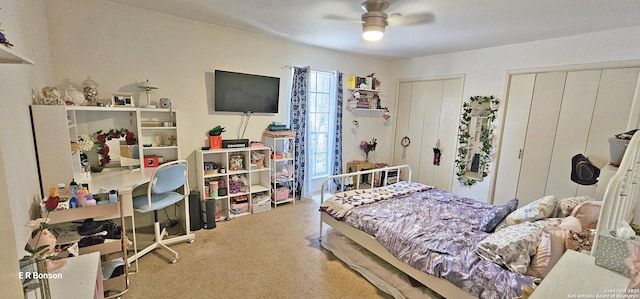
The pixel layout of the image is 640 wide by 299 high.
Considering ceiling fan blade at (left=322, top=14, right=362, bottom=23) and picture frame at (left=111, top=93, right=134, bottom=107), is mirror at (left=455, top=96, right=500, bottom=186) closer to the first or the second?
ceiling fan blade at (left=322, top=14, right=362, bottom=23)

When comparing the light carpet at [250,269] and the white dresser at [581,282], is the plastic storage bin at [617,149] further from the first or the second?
the light carpet at [250,269]

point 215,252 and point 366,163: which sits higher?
point 366,163

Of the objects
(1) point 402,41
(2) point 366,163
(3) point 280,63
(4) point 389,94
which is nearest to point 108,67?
(3) point 280,63

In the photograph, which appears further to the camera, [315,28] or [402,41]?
[402,41]

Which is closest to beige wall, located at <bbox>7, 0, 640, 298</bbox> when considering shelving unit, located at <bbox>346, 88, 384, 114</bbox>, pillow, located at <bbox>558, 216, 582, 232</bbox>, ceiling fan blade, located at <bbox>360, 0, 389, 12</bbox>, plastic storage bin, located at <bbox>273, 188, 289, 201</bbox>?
shelving unit, located at <bbox>346, 88, 384, 114</bbox>

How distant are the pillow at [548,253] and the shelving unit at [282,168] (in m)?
2.94

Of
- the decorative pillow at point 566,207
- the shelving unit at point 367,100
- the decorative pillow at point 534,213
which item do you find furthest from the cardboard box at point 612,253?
the shelving unit at point 367,100

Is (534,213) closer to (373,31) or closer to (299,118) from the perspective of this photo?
(373,31)

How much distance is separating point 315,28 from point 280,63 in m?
0.90

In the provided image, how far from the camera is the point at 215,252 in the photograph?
2.63 metres

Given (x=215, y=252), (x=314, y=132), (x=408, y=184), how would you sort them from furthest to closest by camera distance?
(x=314, y=132) → (x=408, y=184) → (x=215, y=252)

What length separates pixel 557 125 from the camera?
319cm

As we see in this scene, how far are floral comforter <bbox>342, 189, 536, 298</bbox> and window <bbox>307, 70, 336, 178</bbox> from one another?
1.88 meters

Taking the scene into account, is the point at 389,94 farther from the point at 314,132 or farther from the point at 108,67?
the point at 108,67
